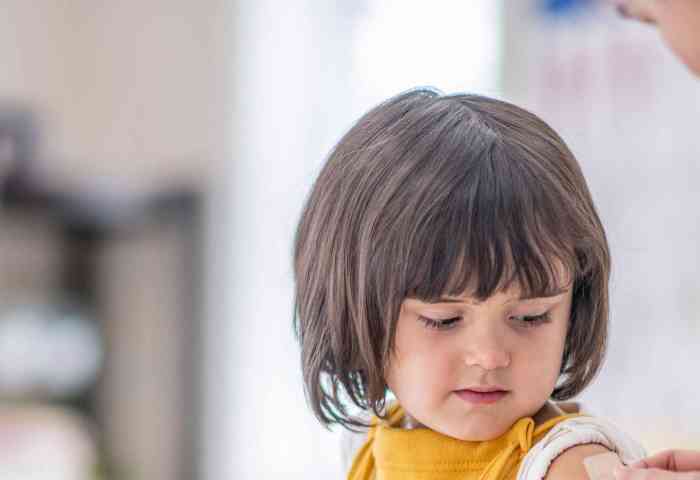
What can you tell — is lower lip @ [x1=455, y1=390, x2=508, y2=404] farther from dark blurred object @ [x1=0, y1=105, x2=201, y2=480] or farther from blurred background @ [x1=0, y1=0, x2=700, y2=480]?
dark blurred object @ [x1=0, y1=105, x2=201, y2=480]

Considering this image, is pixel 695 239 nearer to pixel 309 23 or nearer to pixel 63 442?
pixel 309 23

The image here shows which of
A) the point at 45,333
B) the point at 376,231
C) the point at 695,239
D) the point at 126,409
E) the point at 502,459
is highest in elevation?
the point at 376,231

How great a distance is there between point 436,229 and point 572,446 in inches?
6.2

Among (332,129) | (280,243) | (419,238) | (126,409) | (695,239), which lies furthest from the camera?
(126,409)

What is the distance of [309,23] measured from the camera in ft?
11.2

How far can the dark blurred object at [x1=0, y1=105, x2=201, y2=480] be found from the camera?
369 cm

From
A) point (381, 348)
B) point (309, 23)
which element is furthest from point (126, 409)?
point (381, 348)

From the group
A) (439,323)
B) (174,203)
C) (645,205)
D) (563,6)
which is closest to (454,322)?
(439,323)

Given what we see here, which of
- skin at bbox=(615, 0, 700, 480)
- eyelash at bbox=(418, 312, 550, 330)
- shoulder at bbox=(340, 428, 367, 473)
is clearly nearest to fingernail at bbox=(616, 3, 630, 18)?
skin at bbox=(615, 0, 700, 480)

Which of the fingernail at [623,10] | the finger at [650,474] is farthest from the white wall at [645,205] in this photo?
the finger at [650,474]

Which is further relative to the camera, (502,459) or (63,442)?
(63,442)

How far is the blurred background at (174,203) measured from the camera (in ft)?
10.8

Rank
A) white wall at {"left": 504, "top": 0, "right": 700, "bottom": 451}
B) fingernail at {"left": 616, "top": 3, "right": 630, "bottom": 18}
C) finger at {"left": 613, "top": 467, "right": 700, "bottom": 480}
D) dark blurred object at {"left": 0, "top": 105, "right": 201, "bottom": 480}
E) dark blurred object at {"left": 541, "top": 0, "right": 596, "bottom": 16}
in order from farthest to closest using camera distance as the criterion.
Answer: dark blurred object at {"left": 0, "top": 105, "right": 201, "bottom": 480}, dark blurred object at {"left": 541, "top": 0, "right": 596, "bottom": 16}, white wall at {"left": 504, "top": 0, "right": 700, "bottom": 451}, fingernail at {"left": 616, "top": 3, "right": 630, "bottom": 18}, finger at {"left": 613, "top": 467, "right": 700, "bottom": 480}

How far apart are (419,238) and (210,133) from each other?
336cm
